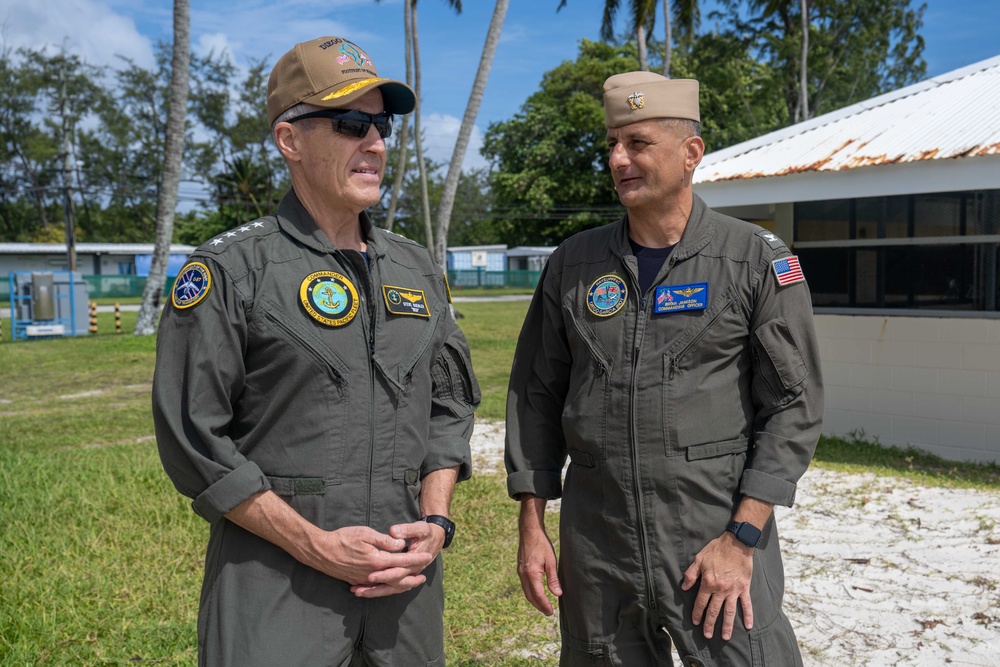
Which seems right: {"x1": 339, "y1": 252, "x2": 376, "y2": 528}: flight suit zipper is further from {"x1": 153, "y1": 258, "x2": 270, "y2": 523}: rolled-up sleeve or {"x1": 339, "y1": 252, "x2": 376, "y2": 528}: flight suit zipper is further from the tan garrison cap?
the tan garrison cap

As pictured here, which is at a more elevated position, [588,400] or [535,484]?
[588,400]

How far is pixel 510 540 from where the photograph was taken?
217 inches

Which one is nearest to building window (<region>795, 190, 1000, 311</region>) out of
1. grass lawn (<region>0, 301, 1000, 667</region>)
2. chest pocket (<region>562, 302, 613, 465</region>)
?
grass lawn (<region>0, 301, 1000, 667</region>)

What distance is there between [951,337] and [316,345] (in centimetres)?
752

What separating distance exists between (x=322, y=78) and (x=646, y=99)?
0.87 metres

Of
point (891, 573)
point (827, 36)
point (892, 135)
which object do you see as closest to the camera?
point (891, 573)

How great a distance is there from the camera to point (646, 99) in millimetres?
2330

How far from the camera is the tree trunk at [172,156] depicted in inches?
635

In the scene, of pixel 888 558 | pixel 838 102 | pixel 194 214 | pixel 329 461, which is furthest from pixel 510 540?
pixel 194 214

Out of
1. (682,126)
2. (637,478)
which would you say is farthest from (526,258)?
(637,478)

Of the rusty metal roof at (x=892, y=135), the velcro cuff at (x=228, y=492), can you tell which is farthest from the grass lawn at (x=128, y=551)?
the rusty metal roof at (x=892, y=135)

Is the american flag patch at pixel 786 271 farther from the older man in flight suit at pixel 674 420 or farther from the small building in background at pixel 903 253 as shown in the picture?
the small building in background at pixel 903 253

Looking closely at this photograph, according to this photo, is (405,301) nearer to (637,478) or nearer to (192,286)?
(192,286)

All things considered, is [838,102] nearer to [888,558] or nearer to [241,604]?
[888,558]
